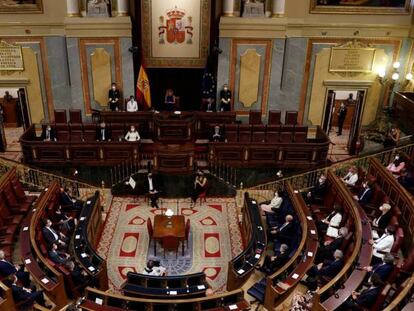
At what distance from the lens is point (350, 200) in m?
8.94

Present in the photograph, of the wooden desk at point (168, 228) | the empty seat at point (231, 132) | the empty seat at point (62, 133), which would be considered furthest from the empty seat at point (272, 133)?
the empty seat at point (62, 133)

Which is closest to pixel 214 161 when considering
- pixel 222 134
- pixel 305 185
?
pixel 222 134

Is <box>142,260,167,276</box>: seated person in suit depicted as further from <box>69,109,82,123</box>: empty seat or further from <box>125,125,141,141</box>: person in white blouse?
A: <box>69,109,82,123</box>: empty seat

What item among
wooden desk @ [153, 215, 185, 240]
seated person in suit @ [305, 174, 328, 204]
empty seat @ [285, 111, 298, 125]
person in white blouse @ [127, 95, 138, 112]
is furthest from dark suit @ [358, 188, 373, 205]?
person in white blouse @ [127, 95, 138, 112]

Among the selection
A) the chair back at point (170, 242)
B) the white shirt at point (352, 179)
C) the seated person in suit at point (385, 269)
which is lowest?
the chair back at point (170, 242)

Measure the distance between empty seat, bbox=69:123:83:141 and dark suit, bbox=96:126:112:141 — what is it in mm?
502

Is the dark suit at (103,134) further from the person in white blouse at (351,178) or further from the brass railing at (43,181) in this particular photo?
the person in white blouse at (351,178)

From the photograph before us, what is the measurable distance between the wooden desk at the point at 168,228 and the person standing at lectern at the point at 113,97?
5205mm

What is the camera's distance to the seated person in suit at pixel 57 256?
793 centimetres

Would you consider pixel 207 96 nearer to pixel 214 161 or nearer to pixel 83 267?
pixel 214 161

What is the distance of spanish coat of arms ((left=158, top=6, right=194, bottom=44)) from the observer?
44.5 ft

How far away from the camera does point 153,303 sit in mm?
6695

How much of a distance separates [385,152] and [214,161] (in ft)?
14.3

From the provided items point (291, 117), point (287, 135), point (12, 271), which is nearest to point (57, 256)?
point (12, 271)
